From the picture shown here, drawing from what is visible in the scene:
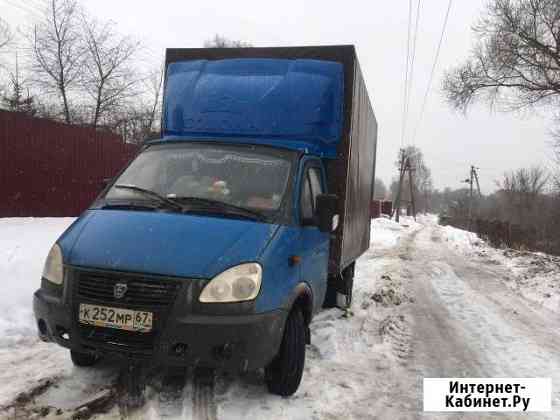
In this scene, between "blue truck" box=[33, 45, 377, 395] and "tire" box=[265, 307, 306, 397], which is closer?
"blue truck" box=[33, 45, 377, 395]

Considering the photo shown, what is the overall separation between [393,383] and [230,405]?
1.59 m

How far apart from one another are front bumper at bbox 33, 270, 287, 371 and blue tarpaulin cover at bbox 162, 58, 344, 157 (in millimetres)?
2248

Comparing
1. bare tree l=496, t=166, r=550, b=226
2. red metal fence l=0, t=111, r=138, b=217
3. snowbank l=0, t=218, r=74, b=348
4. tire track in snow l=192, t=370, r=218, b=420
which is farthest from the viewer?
bare tree l=496, t=166, r=550, b=226

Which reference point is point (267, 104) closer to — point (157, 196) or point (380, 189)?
point (157, 196)

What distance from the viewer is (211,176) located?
13.1 feet

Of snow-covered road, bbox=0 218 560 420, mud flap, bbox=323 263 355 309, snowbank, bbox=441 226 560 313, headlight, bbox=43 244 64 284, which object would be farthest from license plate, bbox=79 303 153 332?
snowbank, bbox=441 226 560 313

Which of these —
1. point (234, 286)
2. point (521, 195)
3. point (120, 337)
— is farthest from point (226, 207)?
point (521, 195)

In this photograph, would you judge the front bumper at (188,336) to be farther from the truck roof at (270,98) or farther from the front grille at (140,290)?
the truck roof at (270,98)

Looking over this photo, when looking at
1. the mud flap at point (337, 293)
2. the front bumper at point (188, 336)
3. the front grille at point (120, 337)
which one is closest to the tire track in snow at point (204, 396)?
the front bumper at point (188, 336)

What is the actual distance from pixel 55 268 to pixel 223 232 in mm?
1232

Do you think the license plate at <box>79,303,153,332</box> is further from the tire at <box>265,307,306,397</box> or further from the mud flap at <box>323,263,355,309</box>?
the mud flap at <box>323,263,355,309</box>

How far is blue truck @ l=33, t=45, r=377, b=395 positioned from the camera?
297cm

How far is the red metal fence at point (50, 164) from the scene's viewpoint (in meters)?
10.8

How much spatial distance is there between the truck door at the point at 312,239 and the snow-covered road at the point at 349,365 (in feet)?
2.58
